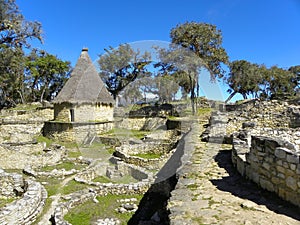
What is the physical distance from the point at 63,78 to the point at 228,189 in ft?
160

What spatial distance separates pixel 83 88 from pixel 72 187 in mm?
12077

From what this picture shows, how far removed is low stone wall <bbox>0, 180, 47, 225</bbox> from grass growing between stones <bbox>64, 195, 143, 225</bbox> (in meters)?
1.00

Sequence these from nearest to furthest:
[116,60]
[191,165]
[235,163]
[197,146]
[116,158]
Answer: [235,163] < [191,165] < [197,146] < [116,158] < [116,60]

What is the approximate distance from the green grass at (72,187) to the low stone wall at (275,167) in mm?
6564

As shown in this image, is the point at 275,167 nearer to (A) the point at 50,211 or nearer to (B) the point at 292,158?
(B) the point at 292,158

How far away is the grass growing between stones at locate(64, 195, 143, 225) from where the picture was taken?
7.19m

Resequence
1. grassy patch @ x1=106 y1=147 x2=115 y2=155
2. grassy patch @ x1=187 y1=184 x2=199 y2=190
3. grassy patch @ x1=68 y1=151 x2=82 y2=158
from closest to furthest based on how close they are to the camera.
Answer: grassy patch @ x1=187 y1=184 x2=199 y2=190 < grassy patch @ x1=68 y1=151 x2=82 y2=158 < grassy patch @ x1=106 y1=147 x2=115 y2=155

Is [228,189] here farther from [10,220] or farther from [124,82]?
[124,82]

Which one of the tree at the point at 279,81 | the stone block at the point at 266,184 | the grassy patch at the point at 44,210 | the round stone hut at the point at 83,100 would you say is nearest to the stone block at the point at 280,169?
the stone block at the point at 266,184

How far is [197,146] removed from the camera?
29.4ft

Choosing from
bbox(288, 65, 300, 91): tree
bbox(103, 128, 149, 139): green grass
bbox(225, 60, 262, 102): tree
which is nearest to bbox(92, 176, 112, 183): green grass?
bbox(103, 128, 149, 139): green grass

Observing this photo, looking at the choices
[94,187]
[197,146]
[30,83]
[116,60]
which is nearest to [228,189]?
[197,146]

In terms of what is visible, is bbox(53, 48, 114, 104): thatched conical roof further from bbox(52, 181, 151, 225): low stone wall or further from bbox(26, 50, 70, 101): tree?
bbox(26, 50, 70, 101): tree

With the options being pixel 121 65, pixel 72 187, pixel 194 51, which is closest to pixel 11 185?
pixel 72 187
